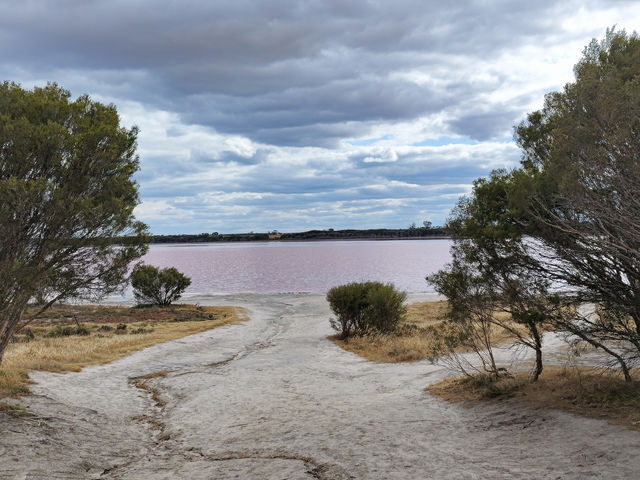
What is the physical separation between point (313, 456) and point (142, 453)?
347 cm

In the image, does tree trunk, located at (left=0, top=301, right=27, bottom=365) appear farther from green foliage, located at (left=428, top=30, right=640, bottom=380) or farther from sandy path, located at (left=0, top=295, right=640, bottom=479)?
green foliage, located at (left=428, top=30, right=640, bottom=380)

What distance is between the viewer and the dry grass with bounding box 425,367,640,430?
8.94 metres

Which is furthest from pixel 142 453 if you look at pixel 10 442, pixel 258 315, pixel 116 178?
pixel 258 315

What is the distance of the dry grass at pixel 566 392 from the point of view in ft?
29.3

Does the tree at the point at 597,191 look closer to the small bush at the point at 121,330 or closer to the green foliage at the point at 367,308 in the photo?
the green foliage at the point at 367,308

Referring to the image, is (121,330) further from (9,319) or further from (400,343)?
(9,319)

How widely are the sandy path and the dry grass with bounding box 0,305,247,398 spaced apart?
3.43ft

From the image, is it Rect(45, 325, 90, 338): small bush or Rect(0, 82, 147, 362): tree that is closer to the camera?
Rect(0, 82, 147, 362): tree

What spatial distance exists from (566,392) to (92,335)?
1056 inches

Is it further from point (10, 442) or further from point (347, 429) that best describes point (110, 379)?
point (347, 429)

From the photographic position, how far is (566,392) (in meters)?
10.2

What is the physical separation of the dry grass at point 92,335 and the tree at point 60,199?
291cm

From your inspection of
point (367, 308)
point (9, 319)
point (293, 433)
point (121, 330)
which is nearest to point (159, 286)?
point (121, 330)

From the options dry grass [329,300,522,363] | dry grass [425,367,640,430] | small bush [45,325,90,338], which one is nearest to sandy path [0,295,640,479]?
dry grass [425,367,640,430]
